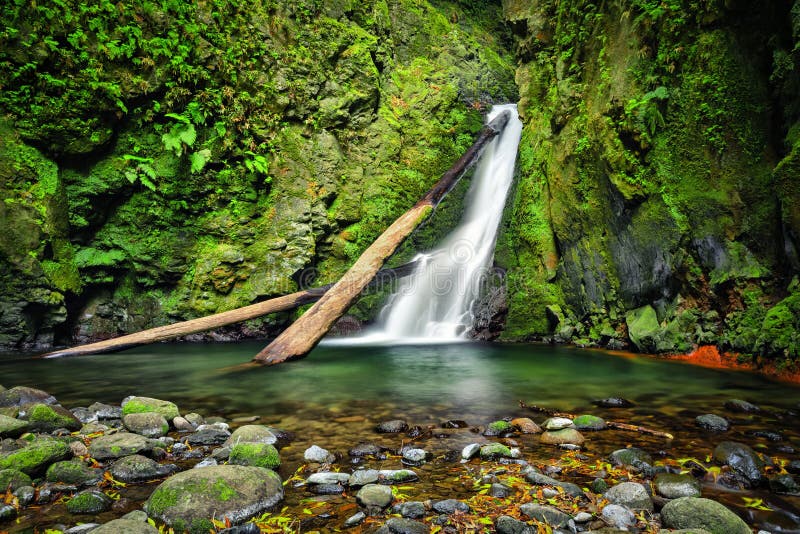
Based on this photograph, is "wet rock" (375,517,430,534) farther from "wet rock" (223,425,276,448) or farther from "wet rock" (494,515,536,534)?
"wet rock" (223,425,276,448)

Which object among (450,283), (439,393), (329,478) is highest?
(450,283)

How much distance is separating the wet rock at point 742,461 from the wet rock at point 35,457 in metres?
4.49

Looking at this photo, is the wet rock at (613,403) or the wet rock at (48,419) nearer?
the wet rock at (48,419)

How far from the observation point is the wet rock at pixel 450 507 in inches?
88.5

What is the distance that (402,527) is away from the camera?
6.75 ft

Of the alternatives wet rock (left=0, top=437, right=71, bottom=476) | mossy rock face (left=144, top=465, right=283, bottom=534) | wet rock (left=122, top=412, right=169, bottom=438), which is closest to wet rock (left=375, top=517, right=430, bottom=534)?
mossy rock face (left=144, top=465, right=283, bottom=534)

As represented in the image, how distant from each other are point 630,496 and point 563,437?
1008mm

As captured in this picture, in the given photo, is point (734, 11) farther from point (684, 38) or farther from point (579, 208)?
point (579, 208)

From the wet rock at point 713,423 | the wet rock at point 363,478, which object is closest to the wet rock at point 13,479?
the wet rock at point 363,478

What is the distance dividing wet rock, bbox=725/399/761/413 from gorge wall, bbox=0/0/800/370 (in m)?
2.02

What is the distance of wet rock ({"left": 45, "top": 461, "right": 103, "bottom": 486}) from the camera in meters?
2.57

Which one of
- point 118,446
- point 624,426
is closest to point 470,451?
point 624,426

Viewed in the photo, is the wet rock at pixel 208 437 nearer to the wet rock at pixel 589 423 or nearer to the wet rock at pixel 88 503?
the wet rock at pixel 88 503

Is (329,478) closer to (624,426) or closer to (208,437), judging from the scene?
(208,437)
